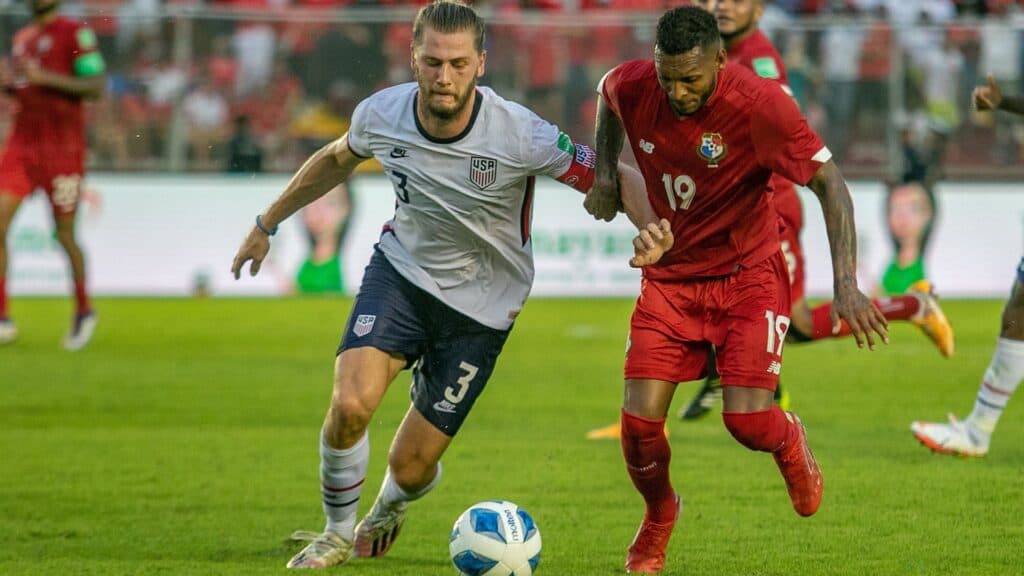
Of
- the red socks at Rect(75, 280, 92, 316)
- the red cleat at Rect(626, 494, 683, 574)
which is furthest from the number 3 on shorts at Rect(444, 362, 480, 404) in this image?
the red socks at Rect(75, 280, 92, 316)

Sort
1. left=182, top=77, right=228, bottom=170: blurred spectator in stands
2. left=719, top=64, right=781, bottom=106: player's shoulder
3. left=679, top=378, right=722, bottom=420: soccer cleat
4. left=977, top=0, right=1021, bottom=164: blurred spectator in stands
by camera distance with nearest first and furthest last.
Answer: left=719, top=64, right=781, bottom=106: player's shoulder < left=679, top=378, right=722, bottom=420: soccer cleat < left=977, top=0, right=1021, bottom=164: blurred spectator in stands < left=182, top=77, right=228, bottom=170: blurred spectator in stands

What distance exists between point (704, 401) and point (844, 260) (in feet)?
14.4

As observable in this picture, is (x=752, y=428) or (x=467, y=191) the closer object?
(x=752, y=428)

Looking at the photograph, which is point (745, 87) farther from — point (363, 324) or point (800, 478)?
point (363, 324)

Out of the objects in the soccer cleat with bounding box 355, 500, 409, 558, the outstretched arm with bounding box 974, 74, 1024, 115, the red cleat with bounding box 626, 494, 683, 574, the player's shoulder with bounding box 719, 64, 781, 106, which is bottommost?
the soccer cleat with bounding box 355, 500, 409, 558

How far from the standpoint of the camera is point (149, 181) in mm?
18359

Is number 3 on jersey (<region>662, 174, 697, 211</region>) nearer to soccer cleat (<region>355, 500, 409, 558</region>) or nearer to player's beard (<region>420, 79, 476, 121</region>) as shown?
player's beard (<region>420, 79, 476, 121</region>)

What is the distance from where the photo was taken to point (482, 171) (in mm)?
6121

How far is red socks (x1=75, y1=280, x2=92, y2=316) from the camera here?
527 inches

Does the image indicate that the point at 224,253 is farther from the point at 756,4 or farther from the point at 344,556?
the point at 344,556

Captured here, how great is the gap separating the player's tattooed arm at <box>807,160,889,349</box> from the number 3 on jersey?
0.51 meters

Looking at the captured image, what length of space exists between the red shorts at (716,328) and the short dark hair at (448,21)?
124 centimetres

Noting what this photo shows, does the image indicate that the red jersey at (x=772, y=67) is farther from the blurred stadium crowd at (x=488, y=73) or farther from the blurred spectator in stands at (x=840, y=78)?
the blurred spectator in stands at (x=840, y=78)

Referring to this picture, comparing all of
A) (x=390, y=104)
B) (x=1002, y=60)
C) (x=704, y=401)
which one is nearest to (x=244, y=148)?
(x=1002, y=60)
